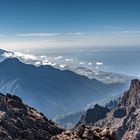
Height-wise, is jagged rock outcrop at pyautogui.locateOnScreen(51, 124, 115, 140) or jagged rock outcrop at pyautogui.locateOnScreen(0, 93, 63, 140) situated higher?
jagged rock outcrop at pyautogui.locateOnScreen(51, 124, 115, 140)

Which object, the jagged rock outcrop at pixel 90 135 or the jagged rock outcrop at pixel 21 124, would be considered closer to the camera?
the jagged rock outcrop at pixel 90 135

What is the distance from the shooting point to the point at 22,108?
111438 mm

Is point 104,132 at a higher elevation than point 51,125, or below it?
higher

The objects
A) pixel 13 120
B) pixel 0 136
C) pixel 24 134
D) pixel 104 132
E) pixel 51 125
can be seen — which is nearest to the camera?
pixel 104 132

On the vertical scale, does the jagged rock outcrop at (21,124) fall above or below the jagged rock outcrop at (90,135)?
below

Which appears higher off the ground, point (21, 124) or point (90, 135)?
point (90, 135)

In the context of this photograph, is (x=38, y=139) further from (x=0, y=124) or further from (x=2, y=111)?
(x=2, y=111)

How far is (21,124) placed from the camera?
310 ft

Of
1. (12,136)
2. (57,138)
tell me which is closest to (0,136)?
(12,136)

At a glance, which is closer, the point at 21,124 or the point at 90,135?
the point at 90,135

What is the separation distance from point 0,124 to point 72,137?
29200 mm

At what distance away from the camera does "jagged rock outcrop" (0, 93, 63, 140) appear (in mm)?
86688

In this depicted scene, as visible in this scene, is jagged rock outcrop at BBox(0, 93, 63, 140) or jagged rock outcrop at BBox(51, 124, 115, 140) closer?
jagged rock outcrop at BBox(51, 124, 115, 140)

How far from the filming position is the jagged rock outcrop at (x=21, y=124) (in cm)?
8669
